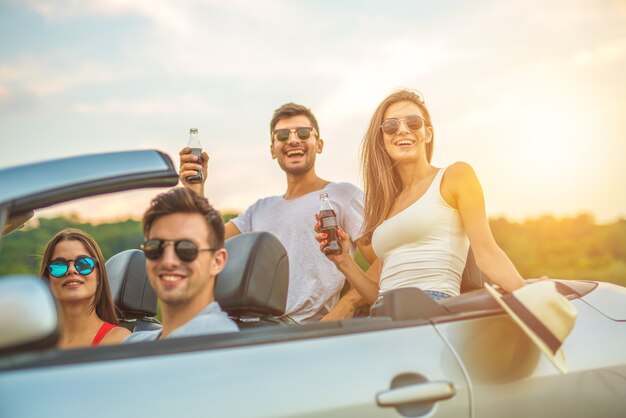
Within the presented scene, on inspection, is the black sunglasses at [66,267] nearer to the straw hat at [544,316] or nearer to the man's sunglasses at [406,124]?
the man's sunglasses at [406,124]

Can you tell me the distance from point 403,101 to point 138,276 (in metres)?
1.88

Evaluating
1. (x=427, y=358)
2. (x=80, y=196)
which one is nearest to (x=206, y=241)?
(x=80, y=196)

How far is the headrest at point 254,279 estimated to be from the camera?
2795 millimetres

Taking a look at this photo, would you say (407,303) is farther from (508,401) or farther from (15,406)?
(15,406)

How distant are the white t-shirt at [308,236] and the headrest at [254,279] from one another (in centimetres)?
136

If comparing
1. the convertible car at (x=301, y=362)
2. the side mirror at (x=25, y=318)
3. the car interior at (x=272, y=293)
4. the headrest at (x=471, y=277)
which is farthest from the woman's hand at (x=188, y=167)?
the side mirror at (x=25, y=318)

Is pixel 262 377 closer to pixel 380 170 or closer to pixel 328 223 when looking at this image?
pixel 328 223

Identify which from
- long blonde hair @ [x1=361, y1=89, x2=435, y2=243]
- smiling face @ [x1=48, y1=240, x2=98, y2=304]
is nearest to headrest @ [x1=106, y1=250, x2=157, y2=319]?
smiling face @ [x1=48, y1=240, x2=98, y2=304]

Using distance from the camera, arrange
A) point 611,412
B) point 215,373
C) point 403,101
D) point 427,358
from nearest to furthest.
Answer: point 215,373
point 427,358
point 611,412
point 403,101

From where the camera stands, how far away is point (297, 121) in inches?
183

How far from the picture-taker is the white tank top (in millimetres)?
3334

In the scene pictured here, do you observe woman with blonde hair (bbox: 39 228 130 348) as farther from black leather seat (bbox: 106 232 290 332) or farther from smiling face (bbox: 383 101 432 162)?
smiling face (bbox: 383 101 432 162)

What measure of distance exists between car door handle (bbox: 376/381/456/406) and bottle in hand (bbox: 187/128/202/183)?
224cm

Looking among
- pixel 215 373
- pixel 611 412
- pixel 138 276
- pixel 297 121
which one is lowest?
pixel 611 412
